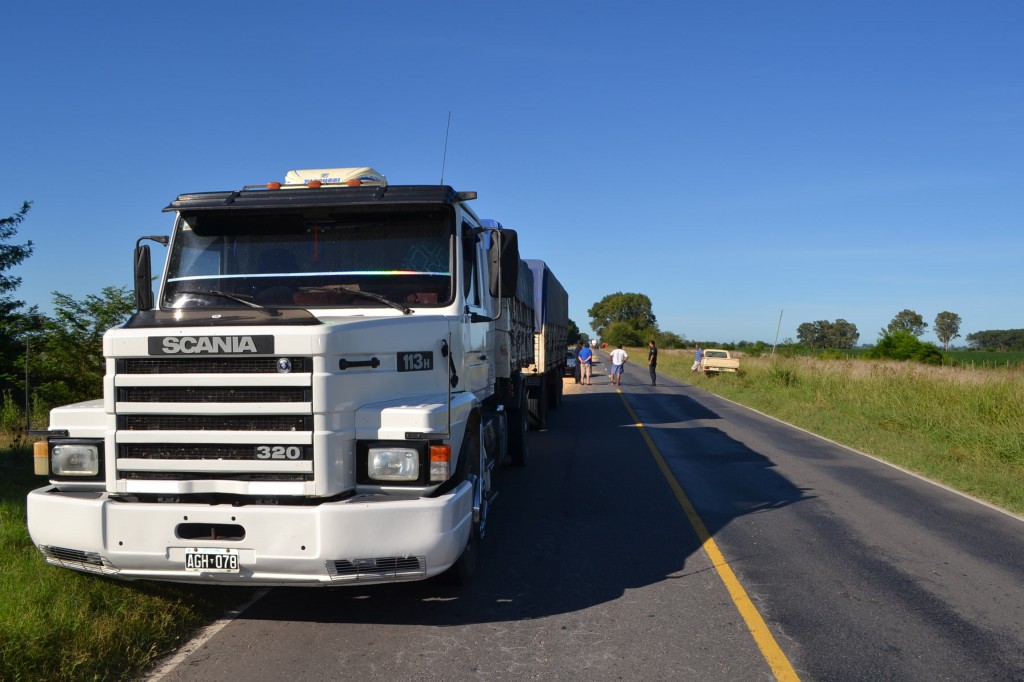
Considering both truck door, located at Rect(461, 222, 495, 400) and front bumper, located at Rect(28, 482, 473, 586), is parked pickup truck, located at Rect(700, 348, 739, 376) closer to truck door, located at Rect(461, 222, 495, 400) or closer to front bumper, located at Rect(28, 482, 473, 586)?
truck door, located at Rect(461, 222, 495, 400)

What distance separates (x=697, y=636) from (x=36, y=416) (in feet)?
42.5

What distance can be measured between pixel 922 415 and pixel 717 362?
21934mm

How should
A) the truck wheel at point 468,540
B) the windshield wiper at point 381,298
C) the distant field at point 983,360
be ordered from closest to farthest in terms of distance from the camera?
the truck wheel at point 468,540 < the windshield wiper at point 381,298 < the distant field at point 983,360

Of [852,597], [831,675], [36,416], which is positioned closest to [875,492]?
[852,597]

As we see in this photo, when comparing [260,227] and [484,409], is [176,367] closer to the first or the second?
[260,227]

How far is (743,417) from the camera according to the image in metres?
20.6

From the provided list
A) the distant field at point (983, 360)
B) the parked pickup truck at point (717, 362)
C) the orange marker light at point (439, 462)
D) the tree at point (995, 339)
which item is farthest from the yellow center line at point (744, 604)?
the tree at point (995, 339)

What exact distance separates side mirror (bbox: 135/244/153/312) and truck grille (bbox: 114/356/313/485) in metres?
1.56

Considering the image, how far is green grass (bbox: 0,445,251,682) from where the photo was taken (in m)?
4.37

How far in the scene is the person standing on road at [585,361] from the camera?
33375 mm

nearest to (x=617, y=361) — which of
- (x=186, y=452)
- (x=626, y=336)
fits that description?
(x=186, y=452)

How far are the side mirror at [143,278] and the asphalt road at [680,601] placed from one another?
2477mm

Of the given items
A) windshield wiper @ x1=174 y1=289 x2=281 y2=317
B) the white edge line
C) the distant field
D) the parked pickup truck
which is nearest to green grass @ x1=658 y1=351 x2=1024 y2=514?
the distant field

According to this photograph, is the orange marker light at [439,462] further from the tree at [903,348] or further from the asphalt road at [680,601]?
the tree at [903,348]
